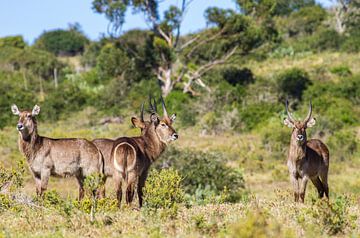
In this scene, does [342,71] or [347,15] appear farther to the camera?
[347,15]

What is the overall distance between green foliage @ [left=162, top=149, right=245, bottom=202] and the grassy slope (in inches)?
25.9

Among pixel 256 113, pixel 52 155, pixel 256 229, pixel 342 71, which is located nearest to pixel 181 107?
pixel 256 113

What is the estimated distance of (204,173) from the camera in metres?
20.5

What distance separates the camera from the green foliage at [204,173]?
19.9m

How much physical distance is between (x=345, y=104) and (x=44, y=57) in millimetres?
27571

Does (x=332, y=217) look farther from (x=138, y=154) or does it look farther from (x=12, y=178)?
(x=12, y=178)

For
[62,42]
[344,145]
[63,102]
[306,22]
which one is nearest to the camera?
[344,145]

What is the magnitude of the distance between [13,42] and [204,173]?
4988 cm

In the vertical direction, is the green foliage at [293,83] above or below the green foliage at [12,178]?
above

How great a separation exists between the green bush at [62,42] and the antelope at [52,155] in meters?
64.2

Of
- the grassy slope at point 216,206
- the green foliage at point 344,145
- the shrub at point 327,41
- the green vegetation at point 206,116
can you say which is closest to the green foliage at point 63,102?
the green vegetation at point 206,116

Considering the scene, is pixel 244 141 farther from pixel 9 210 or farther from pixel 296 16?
pixel 296 16

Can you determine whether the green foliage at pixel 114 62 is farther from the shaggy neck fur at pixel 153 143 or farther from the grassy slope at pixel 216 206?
the shaggy neck fur at pixel 153 143

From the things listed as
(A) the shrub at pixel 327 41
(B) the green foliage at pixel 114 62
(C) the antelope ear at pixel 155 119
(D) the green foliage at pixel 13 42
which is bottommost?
(C) the antelope ear at pixel 155 119
